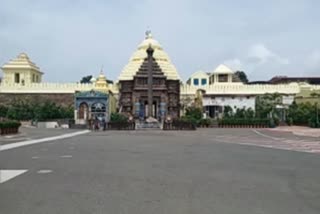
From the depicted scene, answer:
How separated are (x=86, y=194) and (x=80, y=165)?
16.5 feet

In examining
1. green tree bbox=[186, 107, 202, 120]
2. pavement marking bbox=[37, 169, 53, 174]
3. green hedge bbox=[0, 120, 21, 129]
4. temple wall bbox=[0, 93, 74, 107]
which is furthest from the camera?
temple wall bbox=[0, 93, 74, 107]

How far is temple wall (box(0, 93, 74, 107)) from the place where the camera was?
7494 cm

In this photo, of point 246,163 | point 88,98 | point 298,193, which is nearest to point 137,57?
point 88,98

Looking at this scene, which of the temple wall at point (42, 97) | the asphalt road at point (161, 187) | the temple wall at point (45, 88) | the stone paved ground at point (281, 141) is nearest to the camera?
the asphalt road at point (161, 187)

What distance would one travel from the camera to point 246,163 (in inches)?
574

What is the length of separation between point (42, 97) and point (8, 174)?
215ft

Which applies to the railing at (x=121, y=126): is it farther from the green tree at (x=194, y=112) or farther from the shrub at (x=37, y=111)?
the shrub at (x=37, y=111)

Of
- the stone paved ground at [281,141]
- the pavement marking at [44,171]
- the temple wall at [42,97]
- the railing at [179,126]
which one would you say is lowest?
the pavement marking at [44,171]

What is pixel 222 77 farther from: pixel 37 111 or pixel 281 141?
pixel 281 141

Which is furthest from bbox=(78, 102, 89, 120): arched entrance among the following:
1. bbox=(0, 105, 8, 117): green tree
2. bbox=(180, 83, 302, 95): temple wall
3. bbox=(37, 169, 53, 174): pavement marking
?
bbox=(37, 169, 53, 174): pavement marking

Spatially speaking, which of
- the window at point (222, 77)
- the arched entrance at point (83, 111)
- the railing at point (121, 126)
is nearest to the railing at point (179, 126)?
the railing at point (121, 126)

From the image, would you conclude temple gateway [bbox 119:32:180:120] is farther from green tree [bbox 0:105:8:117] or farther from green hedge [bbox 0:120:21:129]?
green hedge [bbox 0:120:21:129]

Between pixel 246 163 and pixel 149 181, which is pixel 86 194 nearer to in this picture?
pixel 149 181

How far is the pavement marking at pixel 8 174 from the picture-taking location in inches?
425
